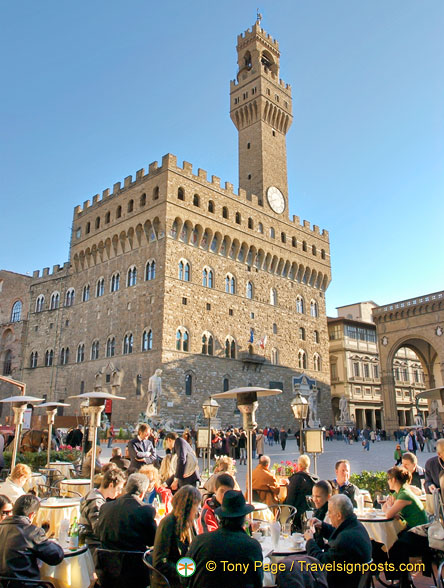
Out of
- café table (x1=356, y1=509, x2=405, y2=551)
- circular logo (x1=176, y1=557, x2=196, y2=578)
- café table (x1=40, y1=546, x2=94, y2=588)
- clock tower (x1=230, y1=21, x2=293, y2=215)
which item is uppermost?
clock tower (x1=230, y1=21, x2=293, y2=215)

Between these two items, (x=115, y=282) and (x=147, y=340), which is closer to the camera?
(x=147, y=340)

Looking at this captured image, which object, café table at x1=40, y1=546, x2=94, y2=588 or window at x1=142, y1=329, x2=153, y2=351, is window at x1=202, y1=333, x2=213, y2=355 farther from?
café table at x1=40, y1=546, x2=94, y2=588

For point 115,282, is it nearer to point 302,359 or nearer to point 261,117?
point 302,359

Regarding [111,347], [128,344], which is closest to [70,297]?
[111,347]

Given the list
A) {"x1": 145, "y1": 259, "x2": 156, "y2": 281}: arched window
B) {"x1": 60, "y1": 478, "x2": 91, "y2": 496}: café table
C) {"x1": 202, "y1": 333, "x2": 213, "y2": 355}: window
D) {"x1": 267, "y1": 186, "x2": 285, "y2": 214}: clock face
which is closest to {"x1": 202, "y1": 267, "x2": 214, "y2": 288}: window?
{"x1": 202, "y1": 333, "x2": 213, "y2": 355}: window

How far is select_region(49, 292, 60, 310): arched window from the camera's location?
3252 centimetres

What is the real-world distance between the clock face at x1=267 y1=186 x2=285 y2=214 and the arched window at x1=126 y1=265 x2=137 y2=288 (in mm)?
11714

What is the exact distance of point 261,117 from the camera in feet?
109

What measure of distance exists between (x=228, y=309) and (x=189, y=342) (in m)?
4.07

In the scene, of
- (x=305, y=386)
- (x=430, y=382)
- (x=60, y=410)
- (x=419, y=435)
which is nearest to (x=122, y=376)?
(x=60, y=410)

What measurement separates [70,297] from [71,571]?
2930cm

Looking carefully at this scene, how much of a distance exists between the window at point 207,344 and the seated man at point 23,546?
22.8 meters

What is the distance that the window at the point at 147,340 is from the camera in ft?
81.7

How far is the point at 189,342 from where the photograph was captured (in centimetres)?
2570
